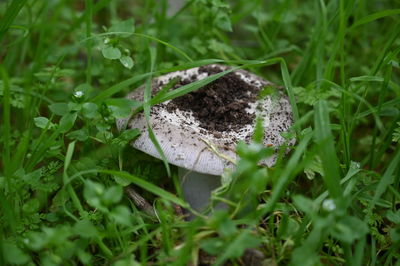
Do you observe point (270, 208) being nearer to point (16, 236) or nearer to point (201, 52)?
point (16, 236)

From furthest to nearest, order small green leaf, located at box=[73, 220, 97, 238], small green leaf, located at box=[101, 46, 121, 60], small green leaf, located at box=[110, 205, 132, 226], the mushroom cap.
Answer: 1. small green leaf, located at box=[101, 46, 121, 60]
2. the mushroom cap
3. small green leaf, located at box=[73, 220, 97, 238]
4. small green leaf, located at box=[110, 205, 132, 226]

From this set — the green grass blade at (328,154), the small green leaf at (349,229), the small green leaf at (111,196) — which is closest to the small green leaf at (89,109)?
the small green leaf at (111,196)

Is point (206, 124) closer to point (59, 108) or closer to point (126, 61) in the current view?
point (126, 61)

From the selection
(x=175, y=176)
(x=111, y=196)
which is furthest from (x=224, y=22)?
(x=111, y=196)

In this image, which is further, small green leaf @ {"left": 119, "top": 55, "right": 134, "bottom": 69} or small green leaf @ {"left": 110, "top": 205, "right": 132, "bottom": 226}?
small green leaf @ {"left": 119, "top": 55, "right": 134, "bottom": 69}

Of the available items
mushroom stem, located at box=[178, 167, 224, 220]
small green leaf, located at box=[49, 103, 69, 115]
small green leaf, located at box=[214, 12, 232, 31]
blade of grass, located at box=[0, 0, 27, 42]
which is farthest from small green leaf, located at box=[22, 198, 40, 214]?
small green leaf, located at box=[214, 12, 232, 31]

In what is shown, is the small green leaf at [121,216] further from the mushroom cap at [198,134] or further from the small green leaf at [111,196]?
the mushroom cap at [198,134]

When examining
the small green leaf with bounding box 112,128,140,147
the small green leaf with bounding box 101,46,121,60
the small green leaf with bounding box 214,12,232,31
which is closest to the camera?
the small green leaf with bounding box 112,128,140,147

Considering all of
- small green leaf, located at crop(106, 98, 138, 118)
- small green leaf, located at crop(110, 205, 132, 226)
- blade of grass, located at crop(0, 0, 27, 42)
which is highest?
blade of grass, located at crop(0, 0, 27, 42)

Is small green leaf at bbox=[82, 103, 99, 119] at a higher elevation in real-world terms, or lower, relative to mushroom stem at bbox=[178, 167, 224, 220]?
higher

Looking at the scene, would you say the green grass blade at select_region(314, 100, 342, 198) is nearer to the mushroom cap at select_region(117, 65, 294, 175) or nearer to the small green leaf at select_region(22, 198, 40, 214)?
the mushroom cap at select_region(117, 65, 294, 175)
